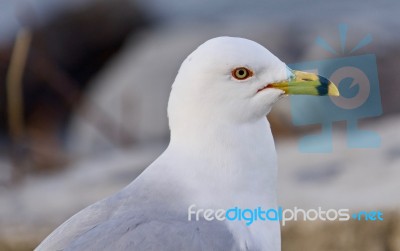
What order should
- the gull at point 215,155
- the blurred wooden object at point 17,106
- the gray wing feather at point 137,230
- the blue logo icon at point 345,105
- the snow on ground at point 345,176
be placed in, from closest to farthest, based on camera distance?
1. the gray wing feather at point 137,230
2. the gull at point 215,155
3. the blue logo icon at point 345,105
4. the snow on ground at point 345,176
5. the blurred wooden object at point 17,106

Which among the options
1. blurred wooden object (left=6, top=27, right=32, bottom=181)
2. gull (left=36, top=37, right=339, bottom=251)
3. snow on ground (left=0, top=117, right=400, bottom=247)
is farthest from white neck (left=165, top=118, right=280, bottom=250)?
blurred wooden object (left=6, top=27, right=32, bottom=181)

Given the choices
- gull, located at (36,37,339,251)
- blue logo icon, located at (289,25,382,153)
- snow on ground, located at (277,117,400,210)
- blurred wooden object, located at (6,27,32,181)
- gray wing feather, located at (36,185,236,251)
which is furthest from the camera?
blurred wooden object, located at (6,27,32,181)

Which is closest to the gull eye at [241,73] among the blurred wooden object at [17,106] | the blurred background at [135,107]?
the blurred background at [135,107]

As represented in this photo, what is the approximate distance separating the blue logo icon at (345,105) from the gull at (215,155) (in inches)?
37.2

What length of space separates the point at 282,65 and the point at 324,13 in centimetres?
605

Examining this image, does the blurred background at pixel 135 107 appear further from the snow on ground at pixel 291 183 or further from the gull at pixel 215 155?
the gull at pixel 215 155

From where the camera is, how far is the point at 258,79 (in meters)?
2.48

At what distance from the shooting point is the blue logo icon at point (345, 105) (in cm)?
349

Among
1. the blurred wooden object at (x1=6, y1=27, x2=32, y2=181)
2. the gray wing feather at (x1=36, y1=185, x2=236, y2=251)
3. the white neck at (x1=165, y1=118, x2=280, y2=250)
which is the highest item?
the blurred wooden object at (x1=6, y1=27, x2=32, y2=181)

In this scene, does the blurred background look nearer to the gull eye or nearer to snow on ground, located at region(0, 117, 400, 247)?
snow on ground, located at region(0, 117, 400, 247)

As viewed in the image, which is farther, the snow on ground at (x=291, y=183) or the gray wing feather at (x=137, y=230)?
the snow on ground at (x=291, y=183)

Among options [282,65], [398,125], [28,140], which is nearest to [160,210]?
[282,65]

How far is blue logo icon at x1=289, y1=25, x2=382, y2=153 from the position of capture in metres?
3.49

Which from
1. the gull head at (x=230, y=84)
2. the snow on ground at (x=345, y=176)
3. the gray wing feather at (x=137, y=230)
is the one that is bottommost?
the gray wing feather at (x=137, y=230)
